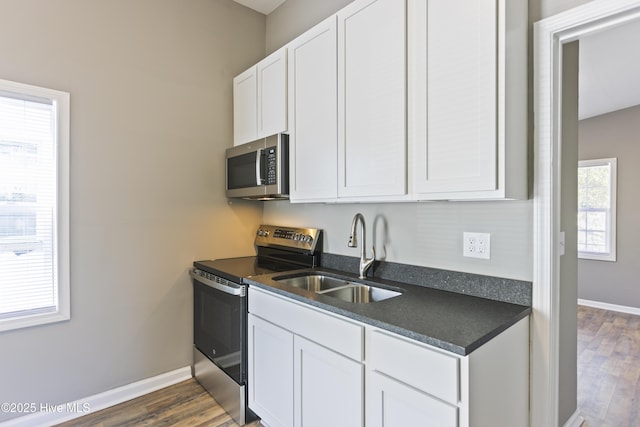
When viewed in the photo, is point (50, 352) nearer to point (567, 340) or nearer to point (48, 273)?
point (48, 273)

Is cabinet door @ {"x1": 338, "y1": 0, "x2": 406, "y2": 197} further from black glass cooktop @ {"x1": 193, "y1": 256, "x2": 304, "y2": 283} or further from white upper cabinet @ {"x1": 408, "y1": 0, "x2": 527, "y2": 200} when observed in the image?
black glass cooktop @ {"x1": 193, "y1": 256, "x2": 304, "y2": 283}

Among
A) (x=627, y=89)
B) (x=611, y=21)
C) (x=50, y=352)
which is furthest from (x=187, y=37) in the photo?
(x=627, y=89)

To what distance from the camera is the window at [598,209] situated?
183 inches

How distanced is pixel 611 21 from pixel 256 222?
250cm

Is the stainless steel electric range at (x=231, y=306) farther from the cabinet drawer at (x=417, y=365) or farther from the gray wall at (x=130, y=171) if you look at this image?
the cabinet drawer at (x=417, y=365)

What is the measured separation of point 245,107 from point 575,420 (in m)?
2.92

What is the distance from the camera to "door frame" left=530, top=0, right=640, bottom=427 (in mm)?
1430

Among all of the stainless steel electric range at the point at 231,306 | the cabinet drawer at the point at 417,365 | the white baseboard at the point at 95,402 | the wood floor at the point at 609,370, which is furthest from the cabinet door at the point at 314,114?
the wood floor at the point at 609,370

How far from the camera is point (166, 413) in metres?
A: 2.16

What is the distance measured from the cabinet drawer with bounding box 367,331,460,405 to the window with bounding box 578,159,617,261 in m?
4.96

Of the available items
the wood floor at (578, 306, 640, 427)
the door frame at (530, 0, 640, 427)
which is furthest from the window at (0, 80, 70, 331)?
the wood floor at (578, 306, 640, 427)

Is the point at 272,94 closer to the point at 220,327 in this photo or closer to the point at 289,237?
the point at 289,237

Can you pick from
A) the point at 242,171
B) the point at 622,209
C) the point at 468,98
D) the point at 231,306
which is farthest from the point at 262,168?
the point at 622,209

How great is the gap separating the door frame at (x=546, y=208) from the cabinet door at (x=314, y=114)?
3.13 feet
